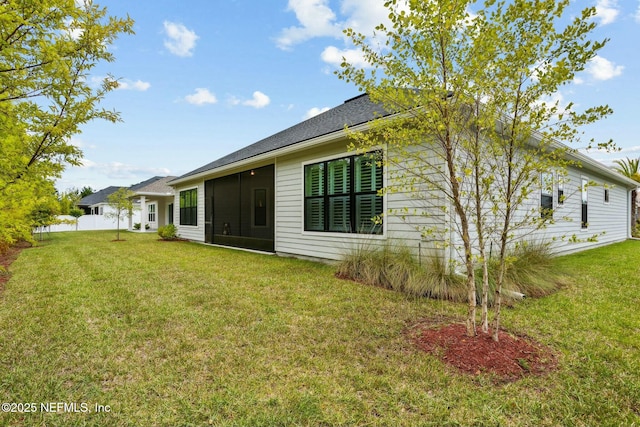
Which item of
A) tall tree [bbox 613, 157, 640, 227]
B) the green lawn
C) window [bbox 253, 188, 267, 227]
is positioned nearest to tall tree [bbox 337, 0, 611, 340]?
the green lawn

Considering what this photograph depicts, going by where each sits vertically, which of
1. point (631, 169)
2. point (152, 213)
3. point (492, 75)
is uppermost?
point (631, 169)

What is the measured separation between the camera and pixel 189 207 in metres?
14.7

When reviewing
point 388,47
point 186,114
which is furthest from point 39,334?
point 186,114

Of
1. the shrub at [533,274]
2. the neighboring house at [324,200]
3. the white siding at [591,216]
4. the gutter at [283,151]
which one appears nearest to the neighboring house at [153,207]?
the neighboring house at [324,200]

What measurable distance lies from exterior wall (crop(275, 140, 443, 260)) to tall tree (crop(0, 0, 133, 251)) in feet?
15.2

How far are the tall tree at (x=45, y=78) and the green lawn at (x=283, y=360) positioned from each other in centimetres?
133

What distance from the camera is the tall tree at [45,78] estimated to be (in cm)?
250

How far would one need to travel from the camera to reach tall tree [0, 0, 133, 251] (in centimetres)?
250

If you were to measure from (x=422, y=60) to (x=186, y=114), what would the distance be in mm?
12801

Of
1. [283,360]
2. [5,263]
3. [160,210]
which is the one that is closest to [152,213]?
[160,210]

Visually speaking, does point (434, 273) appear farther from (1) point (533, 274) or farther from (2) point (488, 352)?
(2) point (488, 352)

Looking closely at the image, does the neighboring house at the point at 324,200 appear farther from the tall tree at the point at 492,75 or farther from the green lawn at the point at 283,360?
the green lawn at the point at 283,360

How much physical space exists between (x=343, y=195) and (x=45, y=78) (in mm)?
5235

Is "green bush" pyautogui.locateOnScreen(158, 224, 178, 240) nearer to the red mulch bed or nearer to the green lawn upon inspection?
the red mulch bed
